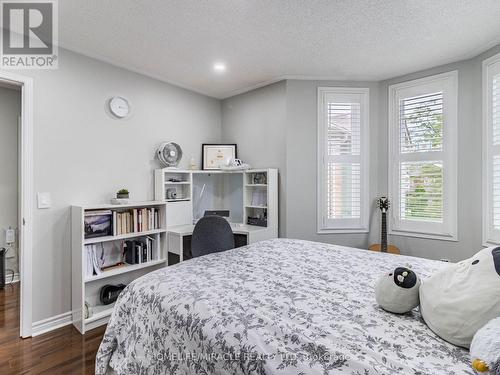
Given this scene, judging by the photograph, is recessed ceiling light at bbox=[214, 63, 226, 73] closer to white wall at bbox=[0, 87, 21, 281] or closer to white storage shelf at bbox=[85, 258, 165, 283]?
white storage shelf at bbox=[85, 258, 165, 283]

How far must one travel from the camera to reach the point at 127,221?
2.83 m

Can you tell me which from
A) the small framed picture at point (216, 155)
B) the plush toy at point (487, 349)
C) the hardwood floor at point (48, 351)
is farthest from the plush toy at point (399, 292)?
the small framed picture at point (216, 155)

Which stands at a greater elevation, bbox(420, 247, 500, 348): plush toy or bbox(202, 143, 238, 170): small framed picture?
bbox(202, 143, 238, 170): small framed picture

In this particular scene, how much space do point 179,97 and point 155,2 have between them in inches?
67.2

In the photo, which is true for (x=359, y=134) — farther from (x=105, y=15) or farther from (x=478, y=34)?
(x=105, y=15)

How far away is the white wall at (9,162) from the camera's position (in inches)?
139

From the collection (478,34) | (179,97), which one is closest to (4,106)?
(179,97)

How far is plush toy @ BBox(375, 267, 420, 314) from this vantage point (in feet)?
3.91

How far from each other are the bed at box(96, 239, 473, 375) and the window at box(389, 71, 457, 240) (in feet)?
5.07

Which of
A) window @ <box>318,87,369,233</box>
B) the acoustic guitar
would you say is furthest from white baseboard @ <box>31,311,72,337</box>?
the acoustic guitar

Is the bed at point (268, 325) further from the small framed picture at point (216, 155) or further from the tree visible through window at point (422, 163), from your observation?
the small framed picture at point (216, 155)

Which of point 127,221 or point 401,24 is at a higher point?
point 401,24

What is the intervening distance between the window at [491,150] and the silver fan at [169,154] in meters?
3.38

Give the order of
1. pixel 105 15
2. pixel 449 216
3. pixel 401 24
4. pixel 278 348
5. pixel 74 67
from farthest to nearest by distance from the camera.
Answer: pixel 449 216 → pixel 74 67 → pixel 401 24 → pixel 105 15 → pixel 278 348
